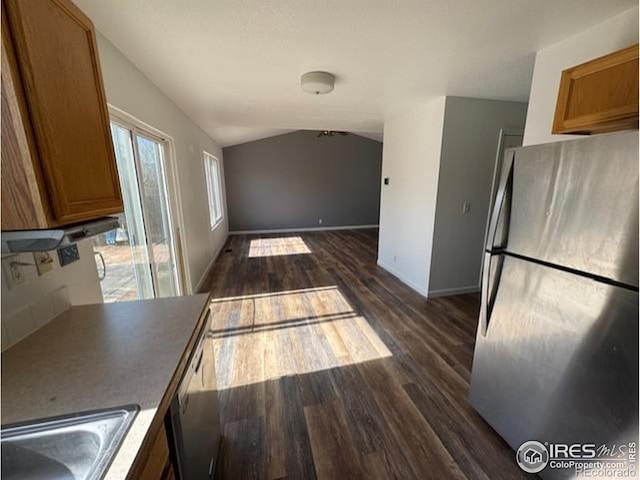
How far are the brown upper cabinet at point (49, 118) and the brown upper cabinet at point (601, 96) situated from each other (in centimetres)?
213

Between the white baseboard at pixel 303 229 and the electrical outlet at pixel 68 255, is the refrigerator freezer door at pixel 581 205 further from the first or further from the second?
the white baseboard at pixel 303 229

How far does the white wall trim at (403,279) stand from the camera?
11.2 ft

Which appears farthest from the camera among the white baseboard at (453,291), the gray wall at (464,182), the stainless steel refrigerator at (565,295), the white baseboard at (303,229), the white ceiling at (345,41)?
the white baseboard at (303,229)

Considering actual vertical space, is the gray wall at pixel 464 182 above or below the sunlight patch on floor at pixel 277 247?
above

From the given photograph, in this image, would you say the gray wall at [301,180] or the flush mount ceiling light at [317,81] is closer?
the flush mount ceiling light at [317,81]

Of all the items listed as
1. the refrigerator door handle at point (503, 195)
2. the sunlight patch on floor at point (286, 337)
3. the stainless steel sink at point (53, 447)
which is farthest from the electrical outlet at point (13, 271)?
the refrigerator door handle at point (503, 195)

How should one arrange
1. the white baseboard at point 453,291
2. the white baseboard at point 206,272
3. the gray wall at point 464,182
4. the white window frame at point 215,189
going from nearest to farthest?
the gray wall at point 464,182, the white baseboard at point 453,291, the white baseboard at point 206,272, the white window frame at point 215,189

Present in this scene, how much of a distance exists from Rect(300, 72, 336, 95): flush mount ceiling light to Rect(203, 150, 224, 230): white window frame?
351 centimetres

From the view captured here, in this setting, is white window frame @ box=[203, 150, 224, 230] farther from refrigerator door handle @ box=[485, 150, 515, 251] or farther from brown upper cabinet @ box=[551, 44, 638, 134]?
brown upper cabinet @ box=[551, 44, 638, 134]

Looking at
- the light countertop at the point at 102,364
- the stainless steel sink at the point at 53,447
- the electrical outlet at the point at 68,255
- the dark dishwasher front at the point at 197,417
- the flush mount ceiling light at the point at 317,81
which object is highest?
the flush mount ceiling light at the point at 317,81

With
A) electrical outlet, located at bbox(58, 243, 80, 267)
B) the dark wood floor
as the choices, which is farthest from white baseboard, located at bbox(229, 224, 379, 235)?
electrical outlet, located at bbox(58, 243, 80, 267)

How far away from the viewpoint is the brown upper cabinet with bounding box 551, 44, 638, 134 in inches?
44.8

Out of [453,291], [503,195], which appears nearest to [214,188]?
[453,291]

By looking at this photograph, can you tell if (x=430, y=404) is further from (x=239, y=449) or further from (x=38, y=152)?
(x=38, y=152)
